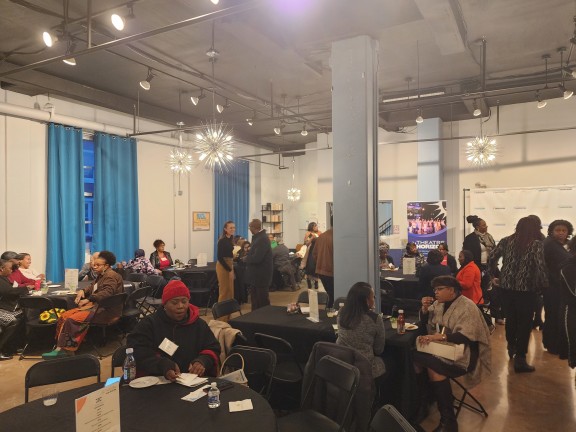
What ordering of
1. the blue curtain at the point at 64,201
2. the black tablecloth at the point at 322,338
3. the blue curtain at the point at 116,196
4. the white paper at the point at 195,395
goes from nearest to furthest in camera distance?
the white paper at the point at 195,395 → the black tablecloth at the point at 322,338 → the blue curtain at the point at 64,201 → the blue curtain at the point at 116,196

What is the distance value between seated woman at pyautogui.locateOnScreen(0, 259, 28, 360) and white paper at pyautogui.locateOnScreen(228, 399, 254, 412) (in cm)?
439

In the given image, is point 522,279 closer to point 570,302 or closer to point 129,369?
point 570,302

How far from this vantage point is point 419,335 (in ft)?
11.7

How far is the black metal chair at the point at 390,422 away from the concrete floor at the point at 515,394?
5.87ft

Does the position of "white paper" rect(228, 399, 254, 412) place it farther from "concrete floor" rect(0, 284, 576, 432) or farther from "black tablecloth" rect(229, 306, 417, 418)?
"concrete floor" rect(0, 284, 576, 432)

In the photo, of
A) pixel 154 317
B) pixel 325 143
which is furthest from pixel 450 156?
pixel 154 317

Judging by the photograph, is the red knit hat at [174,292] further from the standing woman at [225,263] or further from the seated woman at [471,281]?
the standing woman at [225,263]

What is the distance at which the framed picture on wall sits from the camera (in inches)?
441

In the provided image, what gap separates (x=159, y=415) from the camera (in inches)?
82.4

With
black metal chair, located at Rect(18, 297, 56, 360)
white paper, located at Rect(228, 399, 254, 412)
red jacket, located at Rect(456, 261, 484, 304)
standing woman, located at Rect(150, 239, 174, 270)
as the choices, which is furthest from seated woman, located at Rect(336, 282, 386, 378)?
standing woman, located at Rect(150, 239, 174, 270)

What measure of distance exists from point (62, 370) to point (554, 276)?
192 inches

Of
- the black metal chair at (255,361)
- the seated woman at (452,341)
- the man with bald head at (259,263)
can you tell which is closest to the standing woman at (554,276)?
the seated woman at (452,341)

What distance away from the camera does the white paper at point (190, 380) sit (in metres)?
2.46

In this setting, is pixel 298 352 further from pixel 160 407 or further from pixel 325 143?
pixel 325 143
